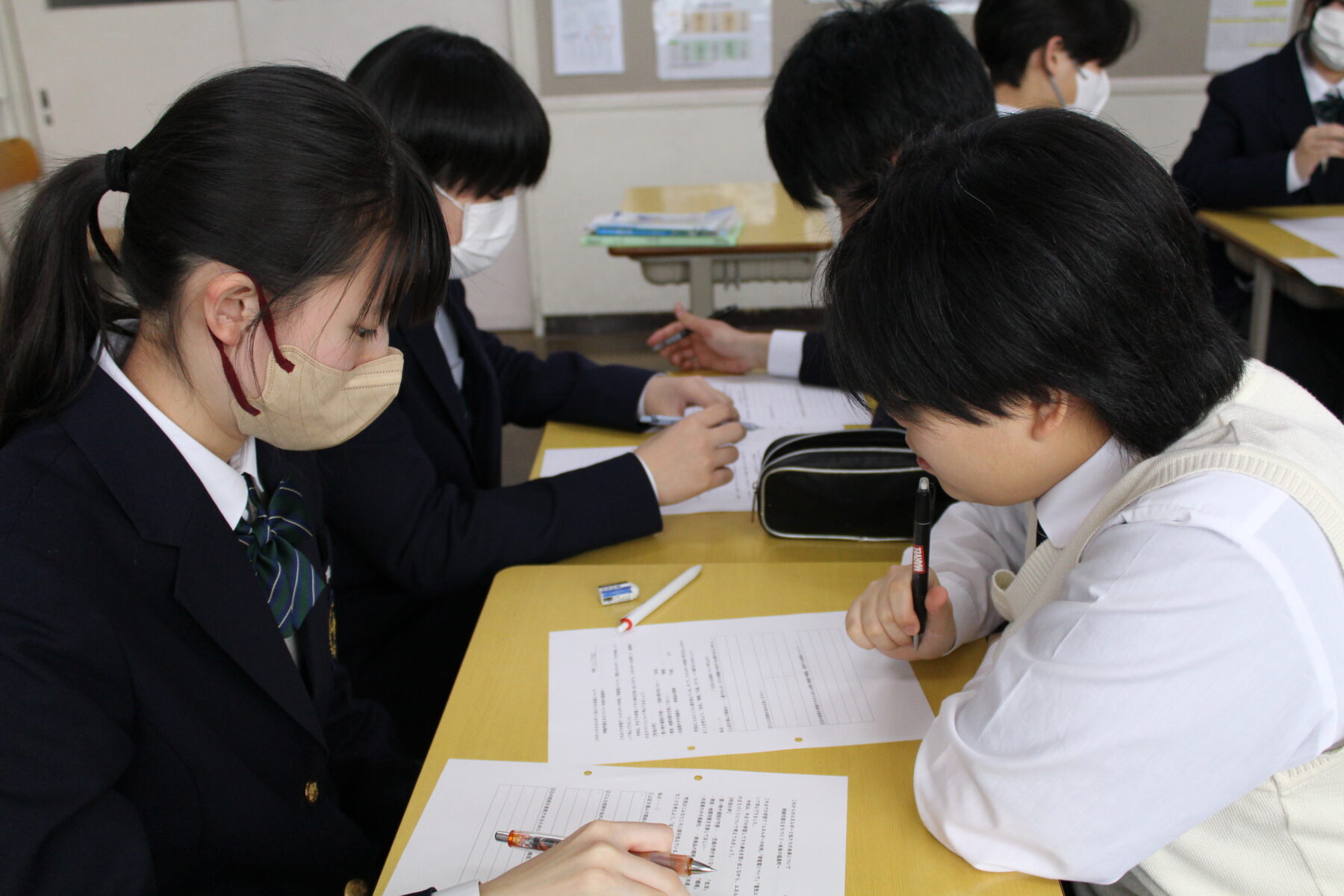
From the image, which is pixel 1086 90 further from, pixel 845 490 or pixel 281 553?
pixel 281 553

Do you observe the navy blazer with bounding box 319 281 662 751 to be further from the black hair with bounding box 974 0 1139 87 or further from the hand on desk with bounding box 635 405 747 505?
the black hair with bounding box 974 0 1139 87

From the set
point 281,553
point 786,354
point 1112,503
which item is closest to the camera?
point 1112,503

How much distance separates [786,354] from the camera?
1910mm

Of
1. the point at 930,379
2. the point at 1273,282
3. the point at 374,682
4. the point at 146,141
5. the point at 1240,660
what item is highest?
the point at 146,141

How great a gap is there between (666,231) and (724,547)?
1624 millimetres

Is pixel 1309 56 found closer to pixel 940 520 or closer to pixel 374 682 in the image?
pixel 940 520

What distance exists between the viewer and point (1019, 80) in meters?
2.43

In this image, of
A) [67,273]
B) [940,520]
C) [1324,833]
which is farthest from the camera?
[940,520]

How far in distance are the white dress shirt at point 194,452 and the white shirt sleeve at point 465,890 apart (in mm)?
357

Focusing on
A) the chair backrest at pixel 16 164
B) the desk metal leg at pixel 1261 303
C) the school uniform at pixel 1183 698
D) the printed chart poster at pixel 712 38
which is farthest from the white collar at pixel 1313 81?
the chair backrest at pixel 16 164

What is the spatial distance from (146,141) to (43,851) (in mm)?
574

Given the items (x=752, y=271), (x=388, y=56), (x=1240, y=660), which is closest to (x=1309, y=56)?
(x=752, y=271)

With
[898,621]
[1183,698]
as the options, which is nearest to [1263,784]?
[1183,698]

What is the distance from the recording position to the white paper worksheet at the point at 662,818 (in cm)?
77
